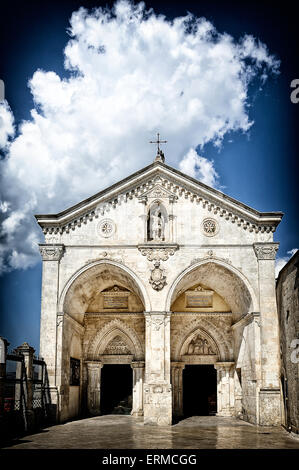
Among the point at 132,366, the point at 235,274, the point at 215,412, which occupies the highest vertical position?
the point at 235,274

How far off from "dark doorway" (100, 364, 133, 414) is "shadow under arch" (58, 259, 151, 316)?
4.22m

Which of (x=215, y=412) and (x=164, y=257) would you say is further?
(x=215, y=412)

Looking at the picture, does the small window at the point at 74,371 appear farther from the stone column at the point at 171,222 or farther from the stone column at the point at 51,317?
the stone column at the point at 171,222

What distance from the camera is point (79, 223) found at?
75.0 feet

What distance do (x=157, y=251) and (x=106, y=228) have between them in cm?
251

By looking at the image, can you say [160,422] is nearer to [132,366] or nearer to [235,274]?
[132,366]

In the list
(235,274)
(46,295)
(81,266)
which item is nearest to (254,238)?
(235,274)

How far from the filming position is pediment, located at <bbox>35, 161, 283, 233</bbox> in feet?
74.3

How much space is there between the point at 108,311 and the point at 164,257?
549 cm

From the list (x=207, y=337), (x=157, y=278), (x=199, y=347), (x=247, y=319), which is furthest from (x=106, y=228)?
(x=199, y=347)

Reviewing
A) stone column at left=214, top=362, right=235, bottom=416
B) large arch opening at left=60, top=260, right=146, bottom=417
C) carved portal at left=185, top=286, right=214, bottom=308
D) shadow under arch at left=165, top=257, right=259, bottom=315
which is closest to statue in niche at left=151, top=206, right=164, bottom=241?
shadow under arch at left=165, top=257, right=259, bottom=315

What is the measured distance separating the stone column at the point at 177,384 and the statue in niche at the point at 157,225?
277 inches

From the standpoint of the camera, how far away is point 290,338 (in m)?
18.8

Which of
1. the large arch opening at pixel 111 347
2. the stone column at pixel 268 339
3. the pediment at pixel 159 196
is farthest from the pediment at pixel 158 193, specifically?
the large arch opening at pixel 111 347
